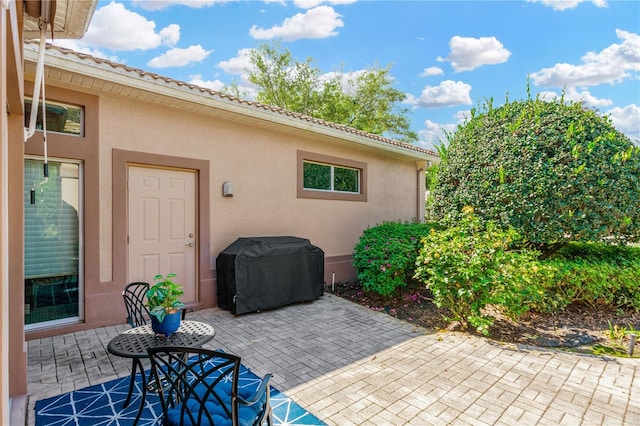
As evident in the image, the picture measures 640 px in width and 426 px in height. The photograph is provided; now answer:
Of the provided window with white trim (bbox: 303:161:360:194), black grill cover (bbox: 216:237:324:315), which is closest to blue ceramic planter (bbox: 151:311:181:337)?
black grill cover (bbox: 216:237:324:315)

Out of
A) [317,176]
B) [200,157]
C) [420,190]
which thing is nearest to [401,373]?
[200,157]

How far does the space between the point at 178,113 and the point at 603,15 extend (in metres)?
10.7

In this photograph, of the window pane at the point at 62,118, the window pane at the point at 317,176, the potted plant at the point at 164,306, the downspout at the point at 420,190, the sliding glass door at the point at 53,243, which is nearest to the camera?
the potted plant at the point at 164,306

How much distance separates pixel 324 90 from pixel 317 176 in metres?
16.2

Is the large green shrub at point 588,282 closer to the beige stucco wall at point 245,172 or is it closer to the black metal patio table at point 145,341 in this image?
the beige stucco wall at point 245,172

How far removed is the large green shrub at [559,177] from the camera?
5.51 m

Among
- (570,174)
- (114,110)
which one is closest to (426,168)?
(570,174)

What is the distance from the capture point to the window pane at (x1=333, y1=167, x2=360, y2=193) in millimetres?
8477

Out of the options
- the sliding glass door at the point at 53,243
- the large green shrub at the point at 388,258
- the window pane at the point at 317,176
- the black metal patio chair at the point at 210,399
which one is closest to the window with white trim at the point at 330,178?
the window pane at the point at 317,176

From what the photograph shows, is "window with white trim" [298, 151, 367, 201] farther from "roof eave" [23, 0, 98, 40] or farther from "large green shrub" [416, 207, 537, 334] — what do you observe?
"roof eave" [23, 0, 98, 40]

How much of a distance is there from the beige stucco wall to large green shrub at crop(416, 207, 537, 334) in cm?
312

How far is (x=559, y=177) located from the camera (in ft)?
18.0

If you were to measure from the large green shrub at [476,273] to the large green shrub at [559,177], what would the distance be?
841 mm

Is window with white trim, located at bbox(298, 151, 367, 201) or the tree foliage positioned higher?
the tree foliage
